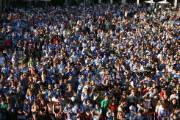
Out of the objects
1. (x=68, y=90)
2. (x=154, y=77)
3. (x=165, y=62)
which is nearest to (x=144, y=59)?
(x=165, y=62)

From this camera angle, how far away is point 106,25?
46.2m

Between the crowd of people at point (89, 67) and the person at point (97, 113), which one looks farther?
the crowd of people at point (89, 67)

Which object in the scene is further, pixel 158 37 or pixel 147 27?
pixel 147 27

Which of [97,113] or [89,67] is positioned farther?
[89,67]

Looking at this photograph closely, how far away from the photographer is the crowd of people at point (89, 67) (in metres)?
24.4

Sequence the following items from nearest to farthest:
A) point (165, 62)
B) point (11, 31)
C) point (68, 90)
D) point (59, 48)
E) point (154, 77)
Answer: point (68, 90) < point (154, 77) < point (165, 62) < point (59, 48) < point (11, 31)

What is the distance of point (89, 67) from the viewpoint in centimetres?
3038

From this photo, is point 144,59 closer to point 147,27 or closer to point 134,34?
point 134,34

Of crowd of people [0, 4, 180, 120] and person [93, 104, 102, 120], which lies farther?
crowd of people [0, 4, 180, 120]

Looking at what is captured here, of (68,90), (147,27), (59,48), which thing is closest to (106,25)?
(147,27)

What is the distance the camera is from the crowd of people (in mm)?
24375

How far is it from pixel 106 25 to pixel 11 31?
31.2 ft

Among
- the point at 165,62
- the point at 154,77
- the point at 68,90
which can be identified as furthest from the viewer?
the point at 165,62

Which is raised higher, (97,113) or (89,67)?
(89,67)
